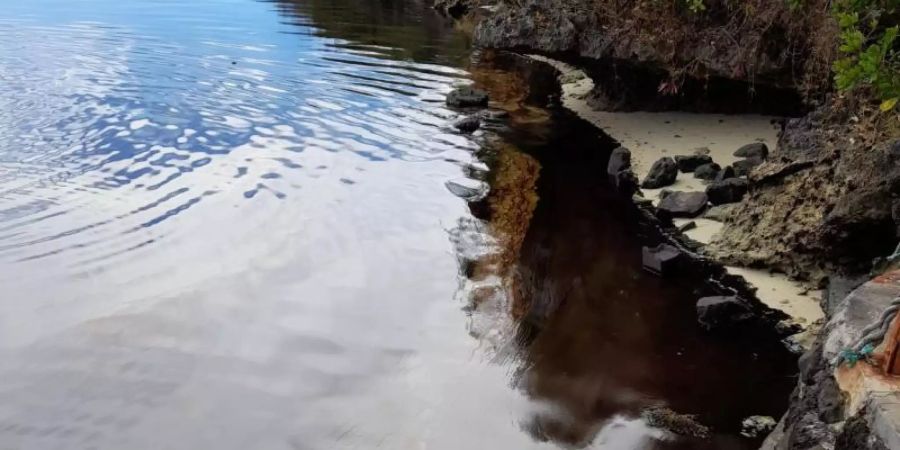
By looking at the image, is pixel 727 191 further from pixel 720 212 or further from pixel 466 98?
pixel 466 98

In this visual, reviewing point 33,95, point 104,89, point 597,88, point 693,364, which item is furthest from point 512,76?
point 693,364

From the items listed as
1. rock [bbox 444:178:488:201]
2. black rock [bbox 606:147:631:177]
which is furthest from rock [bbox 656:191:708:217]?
rock [bbox 444:178:488:201]

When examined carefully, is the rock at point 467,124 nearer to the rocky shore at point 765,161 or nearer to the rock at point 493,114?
the rock at point 493,114

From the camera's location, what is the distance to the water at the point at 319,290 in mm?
6098

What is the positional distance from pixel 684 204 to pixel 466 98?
786 centimetres

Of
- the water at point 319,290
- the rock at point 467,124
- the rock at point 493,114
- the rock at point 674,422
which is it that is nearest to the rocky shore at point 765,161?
the rock at point 674,422

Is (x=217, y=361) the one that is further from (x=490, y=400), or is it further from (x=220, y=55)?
(x=220, y=55)

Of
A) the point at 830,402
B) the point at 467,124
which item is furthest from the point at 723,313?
the point at 467,124

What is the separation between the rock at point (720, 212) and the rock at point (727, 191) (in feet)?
0.44

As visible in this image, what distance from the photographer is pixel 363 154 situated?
13.0 m

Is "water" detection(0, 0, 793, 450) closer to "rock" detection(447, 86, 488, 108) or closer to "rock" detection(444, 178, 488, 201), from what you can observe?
"rock" detection(444, 178, 488, 201)

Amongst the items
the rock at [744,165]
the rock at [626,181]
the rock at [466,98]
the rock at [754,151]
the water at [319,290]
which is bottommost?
the water at [319,290]

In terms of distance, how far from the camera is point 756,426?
19.3 ft

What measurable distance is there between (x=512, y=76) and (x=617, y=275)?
13.1 metres
